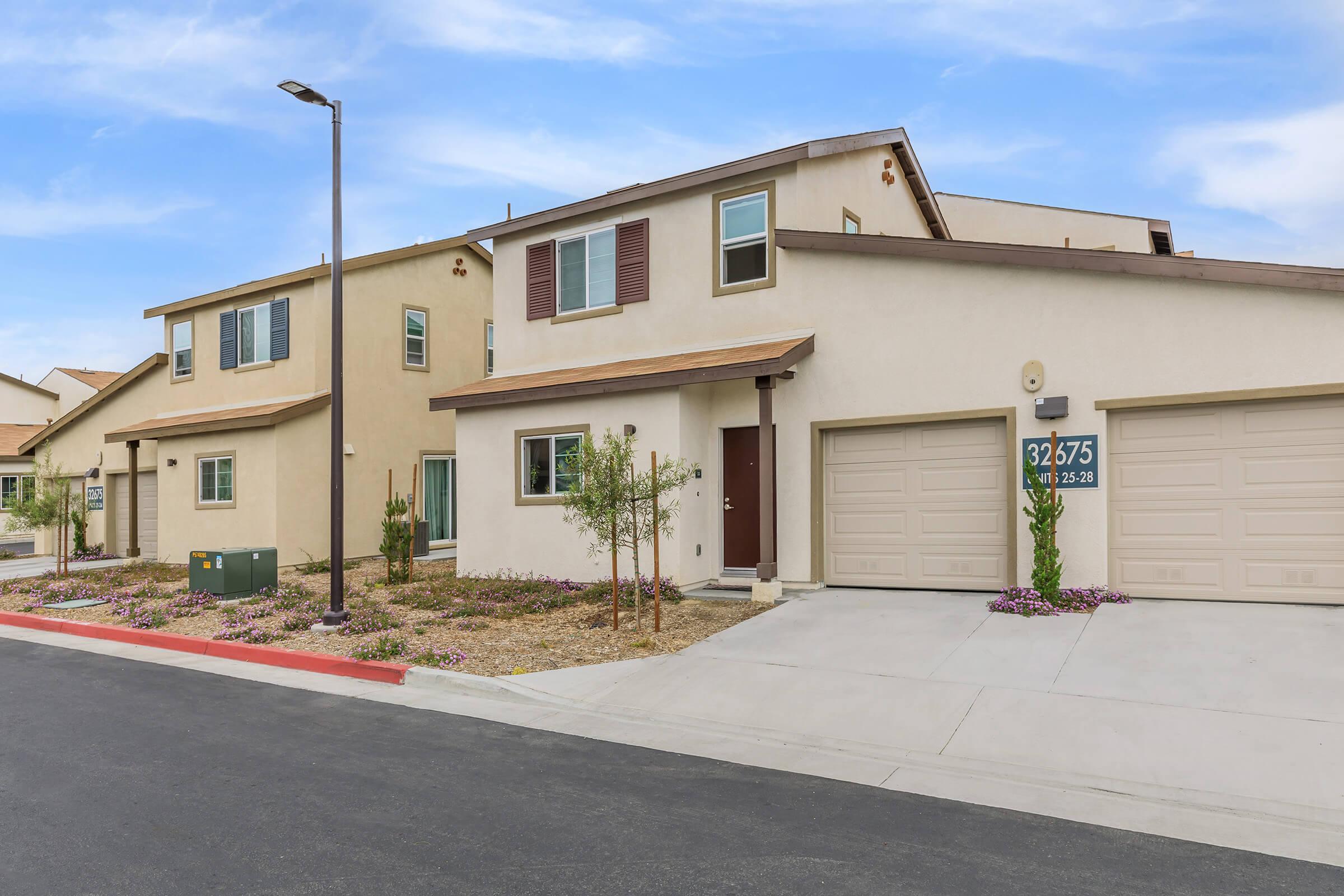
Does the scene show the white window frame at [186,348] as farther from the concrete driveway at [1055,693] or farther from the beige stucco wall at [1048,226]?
the beige stucco wall at [1048,226]

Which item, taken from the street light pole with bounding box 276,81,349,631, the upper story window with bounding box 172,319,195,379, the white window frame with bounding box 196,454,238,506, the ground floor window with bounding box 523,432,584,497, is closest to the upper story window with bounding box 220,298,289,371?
the upper story window with bounding box 172,319,195,379

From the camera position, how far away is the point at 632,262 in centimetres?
1430

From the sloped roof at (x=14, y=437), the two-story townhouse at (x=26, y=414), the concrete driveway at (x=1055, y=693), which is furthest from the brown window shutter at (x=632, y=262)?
the sloped roof at (x=14, y=437)

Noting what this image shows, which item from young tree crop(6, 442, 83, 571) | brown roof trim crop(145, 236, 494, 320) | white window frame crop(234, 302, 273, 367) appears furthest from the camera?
white window frame crop(234, 302, 273, 367)

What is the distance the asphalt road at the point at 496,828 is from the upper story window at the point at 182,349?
16.8 metres

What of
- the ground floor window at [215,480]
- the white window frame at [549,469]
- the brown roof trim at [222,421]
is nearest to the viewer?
the white window frame at [549,469]

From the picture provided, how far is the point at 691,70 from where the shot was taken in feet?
55.0

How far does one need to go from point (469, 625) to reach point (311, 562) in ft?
28.6

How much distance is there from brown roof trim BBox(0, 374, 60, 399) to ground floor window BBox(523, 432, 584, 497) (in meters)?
32.6

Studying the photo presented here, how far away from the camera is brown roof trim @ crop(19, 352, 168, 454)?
22.2 meters

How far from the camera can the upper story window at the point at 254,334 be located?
64.6 ft

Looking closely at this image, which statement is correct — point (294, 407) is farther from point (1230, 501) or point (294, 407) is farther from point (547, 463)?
point (1230, 501)

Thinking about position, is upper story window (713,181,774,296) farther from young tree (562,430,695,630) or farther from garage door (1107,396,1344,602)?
garage door (1107,396,1344,602)

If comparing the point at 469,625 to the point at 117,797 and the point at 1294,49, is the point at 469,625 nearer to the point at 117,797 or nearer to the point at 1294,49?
the point at 117,797
